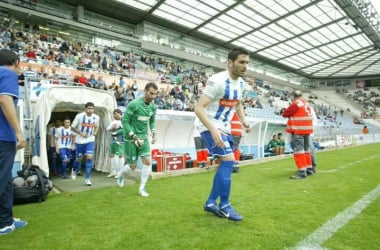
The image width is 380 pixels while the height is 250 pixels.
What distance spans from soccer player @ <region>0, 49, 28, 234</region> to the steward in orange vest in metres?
5.71

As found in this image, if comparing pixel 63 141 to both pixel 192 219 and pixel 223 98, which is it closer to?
pixel 192 219

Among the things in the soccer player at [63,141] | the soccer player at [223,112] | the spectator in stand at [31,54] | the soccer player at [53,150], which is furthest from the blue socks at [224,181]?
the spectator in stand at [31,54]

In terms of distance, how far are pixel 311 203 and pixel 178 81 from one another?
21.7m

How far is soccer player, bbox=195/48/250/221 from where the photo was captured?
3.60m

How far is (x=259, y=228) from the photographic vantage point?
3.19 m

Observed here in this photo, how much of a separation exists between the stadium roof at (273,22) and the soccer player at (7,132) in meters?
25.1

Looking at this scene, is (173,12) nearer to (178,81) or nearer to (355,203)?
(178,81)

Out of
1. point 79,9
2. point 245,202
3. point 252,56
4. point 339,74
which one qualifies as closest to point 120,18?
point 79,9

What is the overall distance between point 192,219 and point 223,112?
1.41 meters


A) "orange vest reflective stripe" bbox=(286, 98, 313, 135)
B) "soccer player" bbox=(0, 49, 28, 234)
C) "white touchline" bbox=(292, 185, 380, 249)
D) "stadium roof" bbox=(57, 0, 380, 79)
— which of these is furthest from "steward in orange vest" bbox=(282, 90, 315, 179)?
"stadium roof" bbox=(57, 0, 380, 79)

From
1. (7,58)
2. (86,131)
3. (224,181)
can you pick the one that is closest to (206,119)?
(224,181)

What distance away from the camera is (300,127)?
7.03 metres

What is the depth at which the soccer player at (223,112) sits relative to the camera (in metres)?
3.60

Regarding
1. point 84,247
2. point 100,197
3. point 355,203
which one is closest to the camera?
point 84,247
